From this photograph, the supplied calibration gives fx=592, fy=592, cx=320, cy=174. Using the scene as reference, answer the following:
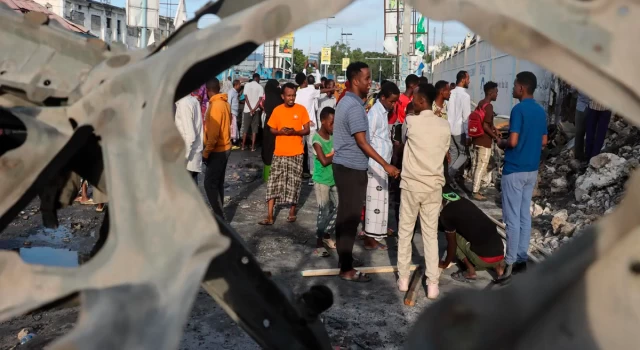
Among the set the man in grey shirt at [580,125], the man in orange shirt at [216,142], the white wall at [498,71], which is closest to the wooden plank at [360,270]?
the man in orange shirt at [216,142]

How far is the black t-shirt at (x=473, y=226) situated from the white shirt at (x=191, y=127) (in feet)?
9.18

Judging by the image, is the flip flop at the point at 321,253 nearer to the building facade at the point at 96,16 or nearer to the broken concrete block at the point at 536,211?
the broken concrete block at the point at 536,211

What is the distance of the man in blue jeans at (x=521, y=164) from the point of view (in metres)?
5.20

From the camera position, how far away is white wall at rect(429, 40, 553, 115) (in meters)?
12.8

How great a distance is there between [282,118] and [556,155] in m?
5.53

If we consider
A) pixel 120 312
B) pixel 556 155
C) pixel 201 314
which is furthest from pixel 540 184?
pixel 120 312

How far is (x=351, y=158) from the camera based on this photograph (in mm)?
5188

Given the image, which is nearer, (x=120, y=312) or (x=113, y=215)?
(x=120, y=312)

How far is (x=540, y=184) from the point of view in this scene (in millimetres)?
9250

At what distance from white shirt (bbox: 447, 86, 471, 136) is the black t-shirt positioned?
3.74 metres

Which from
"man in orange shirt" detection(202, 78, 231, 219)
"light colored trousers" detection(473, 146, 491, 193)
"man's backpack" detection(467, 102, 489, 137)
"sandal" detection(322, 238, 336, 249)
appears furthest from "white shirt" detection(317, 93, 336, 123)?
"sandal" detection(322, 238, 336, 249)

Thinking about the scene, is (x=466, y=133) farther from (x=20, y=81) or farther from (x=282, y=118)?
(x=20, y=81)

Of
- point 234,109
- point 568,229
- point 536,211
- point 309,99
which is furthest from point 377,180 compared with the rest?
point 234,109

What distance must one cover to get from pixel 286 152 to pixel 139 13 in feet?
13.9
